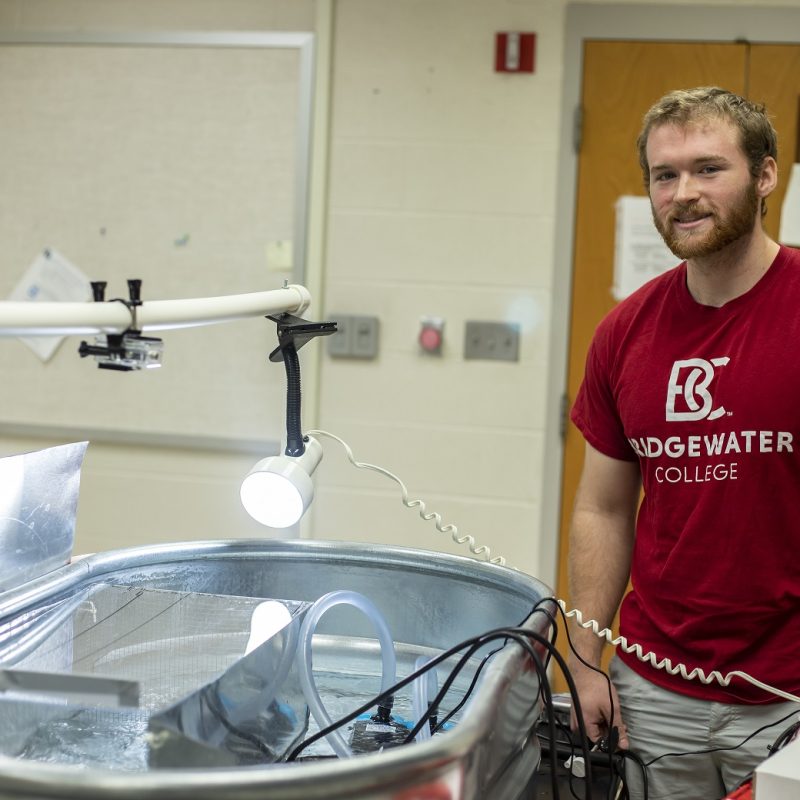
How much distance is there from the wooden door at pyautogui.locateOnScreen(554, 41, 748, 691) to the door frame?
0.07 feet

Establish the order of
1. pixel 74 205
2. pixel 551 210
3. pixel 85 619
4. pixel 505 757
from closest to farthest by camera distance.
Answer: pixel 505 757, pixel 85 619, pixel 551 210, pixel 74 205

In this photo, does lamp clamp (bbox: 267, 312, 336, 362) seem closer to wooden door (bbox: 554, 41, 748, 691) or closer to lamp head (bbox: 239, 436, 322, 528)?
lamp head (bbox: 239, 436, 322, 528)

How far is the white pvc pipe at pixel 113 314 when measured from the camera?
2.96 ft

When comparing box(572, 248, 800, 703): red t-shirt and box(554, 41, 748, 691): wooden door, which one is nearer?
box(572, 248, 800, 703): red t-shirt

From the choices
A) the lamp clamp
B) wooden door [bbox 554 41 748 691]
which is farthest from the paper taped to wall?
the lamp clamp

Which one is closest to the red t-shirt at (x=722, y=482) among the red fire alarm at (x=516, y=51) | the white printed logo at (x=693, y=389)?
the white printed logo at (x=693, y=389)

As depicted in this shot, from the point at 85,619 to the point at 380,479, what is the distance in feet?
6.83

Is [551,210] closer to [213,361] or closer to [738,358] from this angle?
[213,361]

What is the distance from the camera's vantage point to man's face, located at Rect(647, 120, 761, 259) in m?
1.65

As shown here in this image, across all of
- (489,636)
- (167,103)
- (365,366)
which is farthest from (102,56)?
(489,636)

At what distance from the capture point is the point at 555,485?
3.18 metres

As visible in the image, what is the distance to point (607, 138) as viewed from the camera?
10.3 feet

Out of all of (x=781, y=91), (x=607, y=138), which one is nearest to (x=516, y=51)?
(x=607, y=138)

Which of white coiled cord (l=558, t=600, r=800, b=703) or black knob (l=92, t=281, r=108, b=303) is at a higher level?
black knob (l=92, t=281, r=108, b=303)
